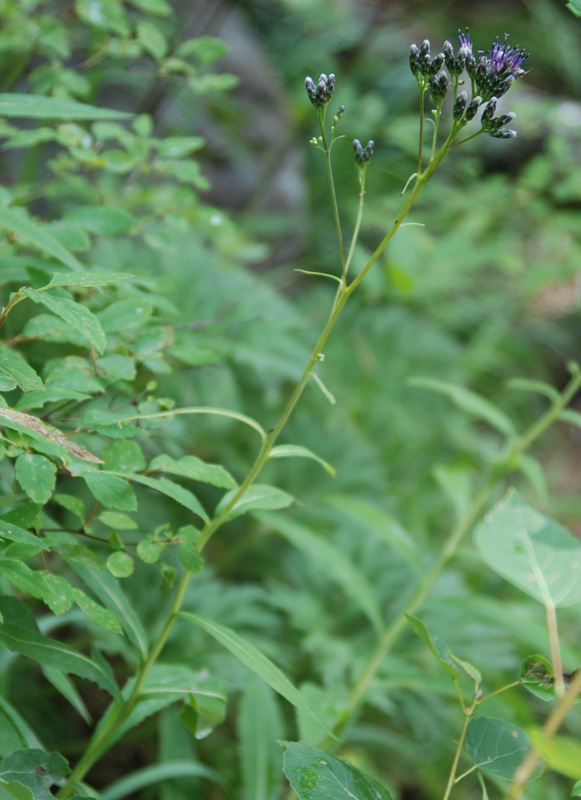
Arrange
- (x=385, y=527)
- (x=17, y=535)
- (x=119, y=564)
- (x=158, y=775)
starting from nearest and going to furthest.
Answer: (x=17, y=535)
(x=119, y=564)
(x=158, y=775)
(x=385, y=527)

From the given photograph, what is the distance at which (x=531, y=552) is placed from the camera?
2.32ft

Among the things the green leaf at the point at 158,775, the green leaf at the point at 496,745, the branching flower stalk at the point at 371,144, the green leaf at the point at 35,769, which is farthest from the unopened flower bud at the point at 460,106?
the green leaf at the point at 158,775

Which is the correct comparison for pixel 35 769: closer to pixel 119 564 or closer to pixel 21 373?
pixel 119 564

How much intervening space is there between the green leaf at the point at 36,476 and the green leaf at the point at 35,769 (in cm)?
22

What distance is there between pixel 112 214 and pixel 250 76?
9.83 feet

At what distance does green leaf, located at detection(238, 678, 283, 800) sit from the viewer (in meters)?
1.04

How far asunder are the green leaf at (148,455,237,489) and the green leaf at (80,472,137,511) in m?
0.04

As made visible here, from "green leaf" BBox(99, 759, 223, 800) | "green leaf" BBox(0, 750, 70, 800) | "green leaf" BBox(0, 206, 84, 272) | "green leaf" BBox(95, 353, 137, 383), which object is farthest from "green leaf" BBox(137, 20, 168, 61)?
"green leaf" BBox(99, 759, 223, 800)

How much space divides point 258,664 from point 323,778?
0.35 feet

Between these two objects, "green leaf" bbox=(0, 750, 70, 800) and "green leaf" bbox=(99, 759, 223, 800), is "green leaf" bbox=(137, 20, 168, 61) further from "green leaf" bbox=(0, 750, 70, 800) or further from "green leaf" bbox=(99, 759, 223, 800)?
"green leaf" bbox=(99, 759, 223, 800)

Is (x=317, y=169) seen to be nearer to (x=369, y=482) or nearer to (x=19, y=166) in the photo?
(x=19, y=166)

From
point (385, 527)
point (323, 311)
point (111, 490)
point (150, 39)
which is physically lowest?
point (323, 311)

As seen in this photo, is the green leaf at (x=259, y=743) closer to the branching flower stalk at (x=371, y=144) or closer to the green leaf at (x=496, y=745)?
the branching flower stalk at (x=371, y=144)

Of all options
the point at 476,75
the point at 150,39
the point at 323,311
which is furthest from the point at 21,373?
the point at 323,311
